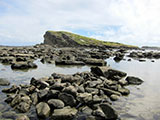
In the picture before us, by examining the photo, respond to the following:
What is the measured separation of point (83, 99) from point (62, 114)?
8.54 ft

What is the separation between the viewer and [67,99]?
37.4 feet

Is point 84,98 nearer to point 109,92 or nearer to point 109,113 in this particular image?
point 109,113

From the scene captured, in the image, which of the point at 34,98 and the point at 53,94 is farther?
the point at 53,94

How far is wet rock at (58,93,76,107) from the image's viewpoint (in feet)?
36.9

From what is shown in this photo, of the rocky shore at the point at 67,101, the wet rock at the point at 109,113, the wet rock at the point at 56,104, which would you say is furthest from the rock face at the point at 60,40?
the wet rock at the point at 109,113

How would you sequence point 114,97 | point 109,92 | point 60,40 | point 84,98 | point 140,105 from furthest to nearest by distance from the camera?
point 60,40 → point 109,92 → point 114,97 → point 140,105 → point 84,98

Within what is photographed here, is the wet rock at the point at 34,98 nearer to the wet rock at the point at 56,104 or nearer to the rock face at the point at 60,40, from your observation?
the wet rock at the point at 56,104

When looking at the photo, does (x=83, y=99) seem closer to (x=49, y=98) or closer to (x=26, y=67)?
(x=49, y=98)

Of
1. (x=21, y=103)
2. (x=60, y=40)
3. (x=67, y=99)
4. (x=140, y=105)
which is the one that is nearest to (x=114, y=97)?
(x=140, y=105)

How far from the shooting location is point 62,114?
31.6 ft

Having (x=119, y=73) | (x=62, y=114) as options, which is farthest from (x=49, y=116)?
(x=119, y=73)

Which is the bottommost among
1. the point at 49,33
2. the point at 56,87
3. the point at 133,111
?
the point at 133,111

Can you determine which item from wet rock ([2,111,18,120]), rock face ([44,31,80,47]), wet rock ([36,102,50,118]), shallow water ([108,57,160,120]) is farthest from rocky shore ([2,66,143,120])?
rock face ([44,31,80,47])

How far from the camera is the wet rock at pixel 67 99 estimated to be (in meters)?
11.3
